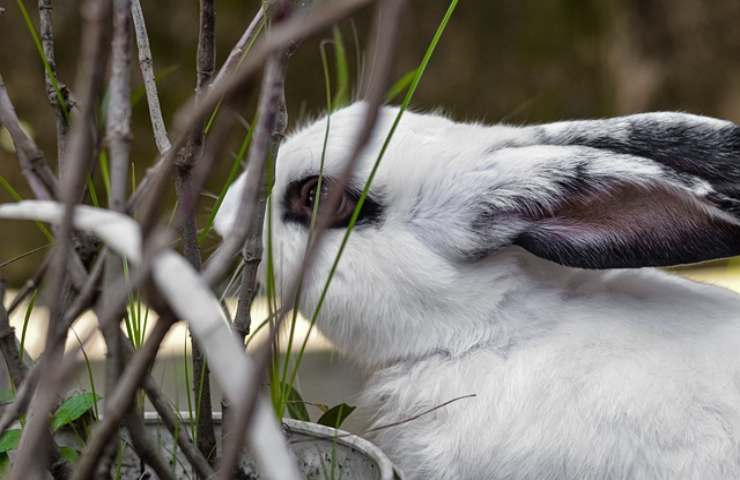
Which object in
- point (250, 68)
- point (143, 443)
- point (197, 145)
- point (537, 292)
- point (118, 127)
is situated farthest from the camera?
point (537, 292)

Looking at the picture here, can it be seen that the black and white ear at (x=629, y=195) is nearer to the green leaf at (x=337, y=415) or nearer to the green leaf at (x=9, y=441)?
the green leaf at (x=337, y=415)

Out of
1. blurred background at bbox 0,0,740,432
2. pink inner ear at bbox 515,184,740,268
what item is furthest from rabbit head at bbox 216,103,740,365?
blurred background at bbox 0,0,740,432

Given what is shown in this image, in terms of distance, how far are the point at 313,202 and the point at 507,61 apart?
2348mm

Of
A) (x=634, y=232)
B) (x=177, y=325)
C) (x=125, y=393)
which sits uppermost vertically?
(x=125, y=393)

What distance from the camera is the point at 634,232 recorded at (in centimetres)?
122

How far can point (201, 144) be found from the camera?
3.07ft

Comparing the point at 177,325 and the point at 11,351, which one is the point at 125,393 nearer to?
the point at 11,351

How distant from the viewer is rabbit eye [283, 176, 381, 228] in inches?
52.2

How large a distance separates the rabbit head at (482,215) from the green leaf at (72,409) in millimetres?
351

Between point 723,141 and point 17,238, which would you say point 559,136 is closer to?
point 723,141

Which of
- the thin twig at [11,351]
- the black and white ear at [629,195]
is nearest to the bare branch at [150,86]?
the thin twig at [11,351]

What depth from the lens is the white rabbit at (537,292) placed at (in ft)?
3.70

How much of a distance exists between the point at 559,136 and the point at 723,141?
0.70 ft

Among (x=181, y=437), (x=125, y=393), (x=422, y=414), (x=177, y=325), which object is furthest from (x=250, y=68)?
(x=177, y=325)
